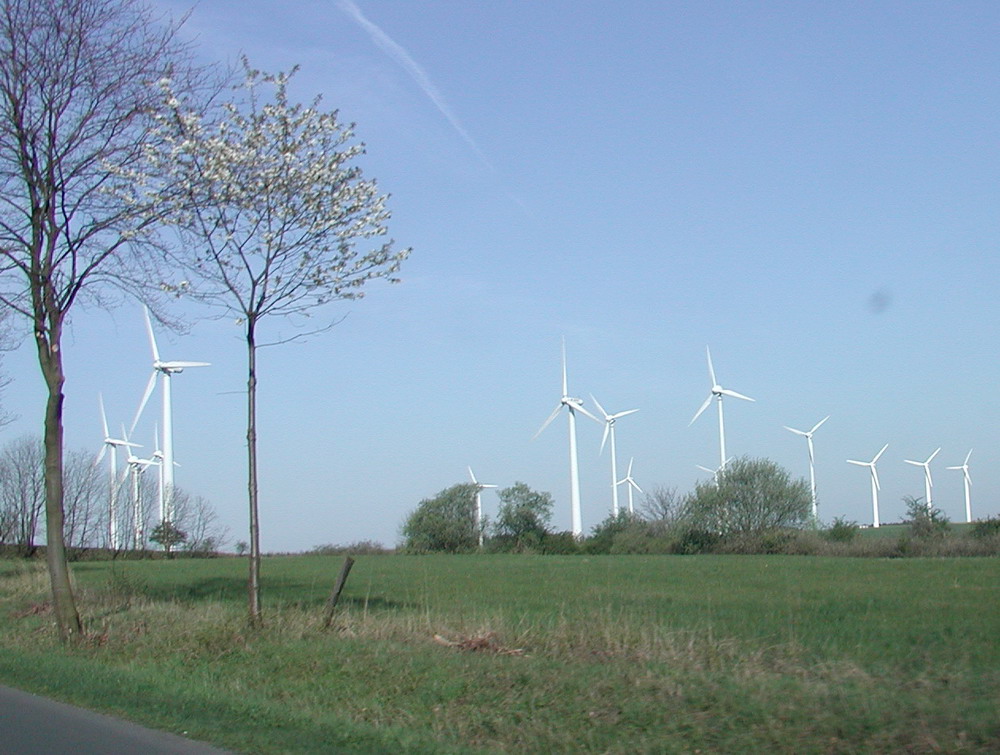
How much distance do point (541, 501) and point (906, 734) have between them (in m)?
82.5

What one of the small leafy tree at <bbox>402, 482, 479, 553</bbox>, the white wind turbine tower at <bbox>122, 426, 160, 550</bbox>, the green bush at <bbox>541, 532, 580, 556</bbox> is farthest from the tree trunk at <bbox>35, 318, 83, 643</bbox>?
the small leafy tree at <bbox>402, 482, 479, 553</bbox>

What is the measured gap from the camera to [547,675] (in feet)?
39.6

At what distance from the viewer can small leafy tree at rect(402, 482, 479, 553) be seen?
9212 centimetres

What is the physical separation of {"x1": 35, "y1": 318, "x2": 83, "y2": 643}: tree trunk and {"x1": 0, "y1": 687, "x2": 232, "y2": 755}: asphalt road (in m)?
6.93

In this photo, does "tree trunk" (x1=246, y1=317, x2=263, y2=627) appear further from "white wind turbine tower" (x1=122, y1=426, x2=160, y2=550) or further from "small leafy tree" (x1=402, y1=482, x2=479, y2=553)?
"small leafy tree" (x1=402, y1=482, x2=479, y2=553)

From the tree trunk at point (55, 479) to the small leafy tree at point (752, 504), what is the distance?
56901 mm

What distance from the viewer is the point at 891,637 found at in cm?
1648

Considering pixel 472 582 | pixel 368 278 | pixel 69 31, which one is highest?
pixel 69 31

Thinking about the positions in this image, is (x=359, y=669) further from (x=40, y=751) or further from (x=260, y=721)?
(x=40, y=751)

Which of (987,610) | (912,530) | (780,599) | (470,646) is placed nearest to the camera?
(470,646)

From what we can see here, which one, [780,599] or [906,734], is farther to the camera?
[780,599]

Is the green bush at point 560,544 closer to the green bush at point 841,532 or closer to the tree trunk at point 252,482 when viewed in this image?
the green bush at point 841,532

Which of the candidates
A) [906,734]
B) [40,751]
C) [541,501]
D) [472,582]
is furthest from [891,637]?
[541,501]

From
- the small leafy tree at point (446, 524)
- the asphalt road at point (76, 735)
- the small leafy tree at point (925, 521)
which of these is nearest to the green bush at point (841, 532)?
the small leafy tree at point (925, 521)
